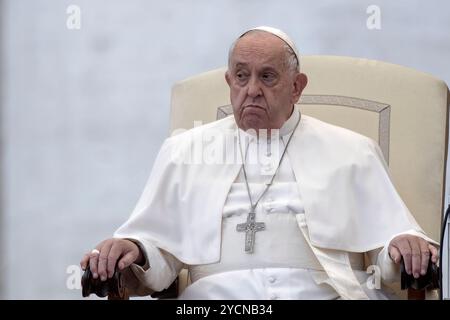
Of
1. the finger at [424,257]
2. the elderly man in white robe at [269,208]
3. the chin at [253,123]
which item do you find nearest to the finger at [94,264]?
the elderly man in white robe at [269,208]

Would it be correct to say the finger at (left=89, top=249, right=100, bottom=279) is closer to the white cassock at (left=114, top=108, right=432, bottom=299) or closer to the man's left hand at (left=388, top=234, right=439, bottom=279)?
the white cassock at (left=114, top=108, right=432, bottom=299)

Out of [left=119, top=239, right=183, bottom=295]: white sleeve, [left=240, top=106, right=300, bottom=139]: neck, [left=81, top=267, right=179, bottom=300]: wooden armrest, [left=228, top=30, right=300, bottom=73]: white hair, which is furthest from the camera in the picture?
[left=240, top=106, right=300, bottom=139]: neck

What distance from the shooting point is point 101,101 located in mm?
6078

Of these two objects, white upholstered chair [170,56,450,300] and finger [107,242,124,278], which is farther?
white upholstered chair [170,56,450,300]

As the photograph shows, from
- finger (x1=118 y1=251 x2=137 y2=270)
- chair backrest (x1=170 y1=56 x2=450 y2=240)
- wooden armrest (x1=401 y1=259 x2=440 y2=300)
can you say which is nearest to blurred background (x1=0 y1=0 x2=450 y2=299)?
chair backrest (x1=170 y1=56 x2=450 y2=240)

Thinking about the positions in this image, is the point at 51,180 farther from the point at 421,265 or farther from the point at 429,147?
the point at 421,265

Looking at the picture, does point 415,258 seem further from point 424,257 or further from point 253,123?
point 253,123

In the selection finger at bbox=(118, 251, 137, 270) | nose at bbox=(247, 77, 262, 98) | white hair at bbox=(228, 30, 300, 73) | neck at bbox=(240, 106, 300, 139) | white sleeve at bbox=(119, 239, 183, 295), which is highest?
white hair at bbox=(228, 30, 300, 73)

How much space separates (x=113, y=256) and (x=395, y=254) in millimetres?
989

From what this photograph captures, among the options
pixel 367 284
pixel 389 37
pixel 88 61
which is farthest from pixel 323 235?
pixel 88 61

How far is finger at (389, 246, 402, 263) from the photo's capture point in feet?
11.8

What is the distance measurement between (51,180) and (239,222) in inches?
92.0

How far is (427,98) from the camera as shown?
4422 mm

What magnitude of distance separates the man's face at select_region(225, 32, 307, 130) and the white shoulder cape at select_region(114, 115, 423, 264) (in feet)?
0.83
